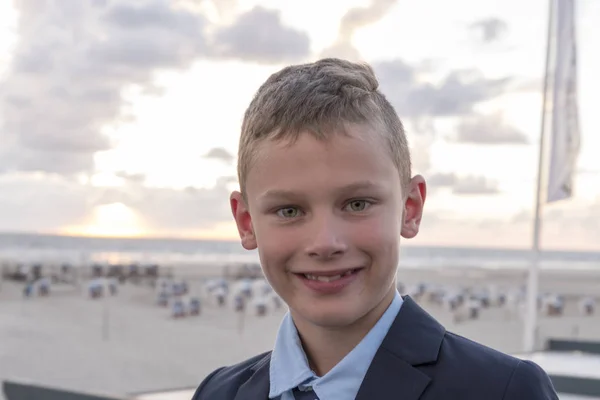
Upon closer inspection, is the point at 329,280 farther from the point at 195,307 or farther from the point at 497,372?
the point at 195,307

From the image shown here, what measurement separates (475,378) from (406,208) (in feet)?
0.87

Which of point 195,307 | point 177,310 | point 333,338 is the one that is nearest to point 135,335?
point 177,310

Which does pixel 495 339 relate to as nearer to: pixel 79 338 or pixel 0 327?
pixel 79 338

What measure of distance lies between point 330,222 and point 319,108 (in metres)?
0.16

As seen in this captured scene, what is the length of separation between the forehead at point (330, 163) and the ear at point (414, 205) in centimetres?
8

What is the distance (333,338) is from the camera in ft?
3.53

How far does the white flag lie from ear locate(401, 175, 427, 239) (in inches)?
183

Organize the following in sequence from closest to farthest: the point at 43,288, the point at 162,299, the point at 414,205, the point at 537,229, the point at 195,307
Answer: the point at 414,205 → the point at 537,229 → the point at 195,307 → the point at 162,299 → the point at 43,288

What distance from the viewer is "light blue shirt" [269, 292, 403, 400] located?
1039mm

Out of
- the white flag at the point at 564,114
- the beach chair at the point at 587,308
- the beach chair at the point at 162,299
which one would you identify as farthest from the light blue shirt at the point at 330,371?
the beach chair at the point at 587,308

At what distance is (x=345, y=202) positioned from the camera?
99 cm

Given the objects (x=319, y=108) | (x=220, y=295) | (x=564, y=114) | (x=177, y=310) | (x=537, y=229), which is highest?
(x=564, y=114)

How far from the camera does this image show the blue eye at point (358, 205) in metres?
1.00

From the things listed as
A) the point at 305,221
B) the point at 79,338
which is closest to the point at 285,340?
the point at 305,221
